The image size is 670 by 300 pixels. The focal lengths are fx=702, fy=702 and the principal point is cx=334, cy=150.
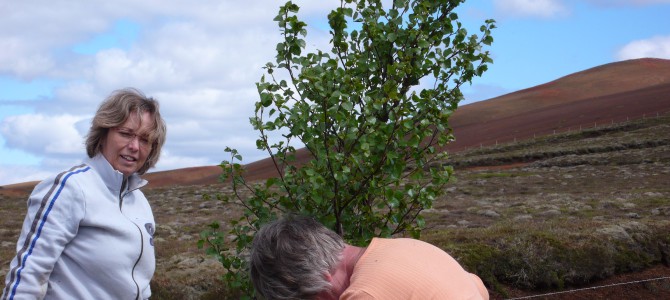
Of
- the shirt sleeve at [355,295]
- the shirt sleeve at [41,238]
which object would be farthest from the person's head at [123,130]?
the shirt sleeve at [355,295]

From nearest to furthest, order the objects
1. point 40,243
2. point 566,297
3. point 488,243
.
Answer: point 40,243 < point 566,297 < point 488,243

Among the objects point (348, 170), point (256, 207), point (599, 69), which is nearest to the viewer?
point (348, 170)

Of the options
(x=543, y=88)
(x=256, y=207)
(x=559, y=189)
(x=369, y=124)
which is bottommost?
(x=559, y=189)

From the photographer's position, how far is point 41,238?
11.0 feet

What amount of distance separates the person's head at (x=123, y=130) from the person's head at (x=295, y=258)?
112 cm

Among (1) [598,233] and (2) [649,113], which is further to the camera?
(2) [649,113]

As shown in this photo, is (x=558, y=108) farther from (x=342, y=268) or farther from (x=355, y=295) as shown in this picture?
(x=355, y=295)

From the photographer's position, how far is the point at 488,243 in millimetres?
8984

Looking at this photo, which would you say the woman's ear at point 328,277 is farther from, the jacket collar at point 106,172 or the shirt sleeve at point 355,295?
the jacket collar at point 106,172

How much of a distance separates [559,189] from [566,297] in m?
19.2

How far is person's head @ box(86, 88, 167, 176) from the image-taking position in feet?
12.6

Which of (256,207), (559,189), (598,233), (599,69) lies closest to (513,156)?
(559,189)

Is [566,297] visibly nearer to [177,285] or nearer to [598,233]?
[598,233]

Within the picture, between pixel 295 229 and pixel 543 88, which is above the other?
pixel 543 88
